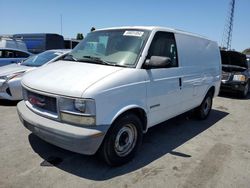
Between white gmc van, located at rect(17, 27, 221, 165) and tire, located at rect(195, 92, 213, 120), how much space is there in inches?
51.2

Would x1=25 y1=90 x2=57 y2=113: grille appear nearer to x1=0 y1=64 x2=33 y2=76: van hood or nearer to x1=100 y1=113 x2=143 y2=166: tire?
x1=100 y1=113 x2=143 y2=166: tire

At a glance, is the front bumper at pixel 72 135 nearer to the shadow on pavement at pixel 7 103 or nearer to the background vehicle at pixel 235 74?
the shadow on pavement at pixel 7 103

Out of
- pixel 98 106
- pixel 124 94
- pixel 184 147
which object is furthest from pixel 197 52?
pixel 98 106

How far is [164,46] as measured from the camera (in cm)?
447

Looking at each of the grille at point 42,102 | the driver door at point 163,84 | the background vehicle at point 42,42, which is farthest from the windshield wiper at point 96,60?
the background vehicle at point 42,42

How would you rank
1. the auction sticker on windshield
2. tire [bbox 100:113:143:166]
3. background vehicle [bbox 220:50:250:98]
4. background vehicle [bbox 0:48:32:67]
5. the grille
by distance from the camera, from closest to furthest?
the grille < tire [bbox 100:113:143:166] < the auction sticker on windshield < background vehicle [bbox 0:48:32:67] < background vehicle [bbox 220:50:250:98]

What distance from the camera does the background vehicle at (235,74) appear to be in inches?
384

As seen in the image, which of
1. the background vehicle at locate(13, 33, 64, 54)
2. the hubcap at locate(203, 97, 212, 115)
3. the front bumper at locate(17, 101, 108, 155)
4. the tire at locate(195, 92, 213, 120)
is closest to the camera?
the front bumper at locate(17, 101, 108, 155)

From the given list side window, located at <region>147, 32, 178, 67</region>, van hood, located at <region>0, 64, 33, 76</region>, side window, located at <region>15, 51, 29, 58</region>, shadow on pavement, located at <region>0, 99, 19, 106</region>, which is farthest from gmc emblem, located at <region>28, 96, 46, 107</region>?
side window, located at <region>15, 51, 29, 58</region>

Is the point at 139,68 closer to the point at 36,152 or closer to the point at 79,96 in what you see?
the point at 79,96

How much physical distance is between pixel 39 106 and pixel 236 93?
867cm

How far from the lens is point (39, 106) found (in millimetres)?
3596

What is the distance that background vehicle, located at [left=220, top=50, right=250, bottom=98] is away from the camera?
976cm

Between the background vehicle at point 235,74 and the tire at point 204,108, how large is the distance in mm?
3585
